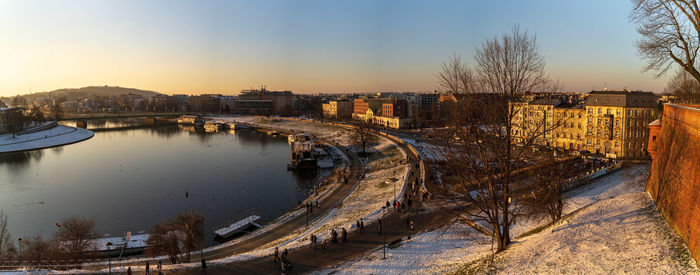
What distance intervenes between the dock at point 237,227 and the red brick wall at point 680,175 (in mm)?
18685

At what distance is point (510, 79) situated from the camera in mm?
10312

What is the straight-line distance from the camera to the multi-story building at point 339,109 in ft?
320

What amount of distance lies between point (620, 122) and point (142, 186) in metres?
41.4

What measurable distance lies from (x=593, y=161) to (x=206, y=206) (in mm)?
29112

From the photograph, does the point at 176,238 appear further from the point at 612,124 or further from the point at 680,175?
the point at 612,124

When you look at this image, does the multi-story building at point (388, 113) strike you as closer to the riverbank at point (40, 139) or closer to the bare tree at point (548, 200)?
the bare tree at point (548, 200)

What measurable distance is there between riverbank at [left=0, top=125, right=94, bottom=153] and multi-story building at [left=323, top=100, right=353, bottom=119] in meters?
52.9

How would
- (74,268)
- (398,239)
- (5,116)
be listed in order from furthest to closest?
(5,116) < (398,239) < (74,268)

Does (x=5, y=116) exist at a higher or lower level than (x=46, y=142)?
higher

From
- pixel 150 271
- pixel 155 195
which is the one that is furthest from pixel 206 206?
pixel 150 271

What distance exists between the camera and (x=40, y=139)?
62.5 m

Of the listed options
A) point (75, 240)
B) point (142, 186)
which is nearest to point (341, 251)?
point (75, 240)

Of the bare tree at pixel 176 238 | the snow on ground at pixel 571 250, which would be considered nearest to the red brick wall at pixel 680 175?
the snow on ground at pixel 571 250

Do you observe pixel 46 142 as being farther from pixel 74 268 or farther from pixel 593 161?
pixel 593 161
